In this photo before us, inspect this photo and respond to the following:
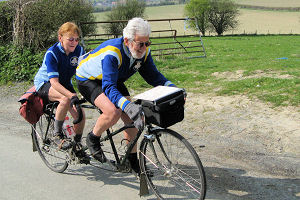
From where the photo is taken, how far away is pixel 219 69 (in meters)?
11.3

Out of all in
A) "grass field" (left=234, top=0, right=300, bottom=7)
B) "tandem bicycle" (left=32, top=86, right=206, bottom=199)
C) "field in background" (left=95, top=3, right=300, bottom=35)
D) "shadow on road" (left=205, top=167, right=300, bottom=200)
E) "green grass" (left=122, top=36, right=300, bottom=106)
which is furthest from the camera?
"grass field" (left=234, top=0, right=300, bottom=7)

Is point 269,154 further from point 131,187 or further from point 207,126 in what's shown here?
point 131,187

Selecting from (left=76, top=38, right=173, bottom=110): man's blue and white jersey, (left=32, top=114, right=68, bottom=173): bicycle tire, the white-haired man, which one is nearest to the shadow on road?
the white-haired man

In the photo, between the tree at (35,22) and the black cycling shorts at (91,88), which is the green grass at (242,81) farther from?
the black cycling shorts at (91,88)

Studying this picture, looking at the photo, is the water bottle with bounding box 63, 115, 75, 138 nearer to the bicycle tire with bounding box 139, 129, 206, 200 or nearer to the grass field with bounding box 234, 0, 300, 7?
the bicycle tire with bounding box 139, 129, 206, 200

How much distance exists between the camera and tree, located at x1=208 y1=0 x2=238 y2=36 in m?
60.5

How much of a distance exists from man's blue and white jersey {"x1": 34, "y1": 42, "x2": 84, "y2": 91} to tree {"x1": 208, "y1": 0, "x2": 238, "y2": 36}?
58542mm

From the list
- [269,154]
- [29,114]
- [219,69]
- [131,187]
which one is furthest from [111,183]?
[219,69]

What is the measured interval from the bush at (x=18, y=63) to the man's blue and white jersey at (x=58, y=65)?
21.9 ft

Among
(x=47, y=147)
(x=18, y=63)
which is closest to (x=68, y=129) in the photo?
(x=47, y=147)

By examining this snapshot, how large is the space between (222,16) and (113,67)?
61557 mm

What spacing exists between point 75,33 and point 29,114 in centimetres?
127

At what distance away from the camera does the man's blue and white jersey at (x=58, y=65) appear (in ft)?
14.0

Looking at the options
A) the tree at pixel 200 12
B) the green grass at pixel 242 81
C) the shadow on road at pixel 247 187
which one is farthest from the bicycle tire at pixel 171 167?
the tree at pixel 200 12
